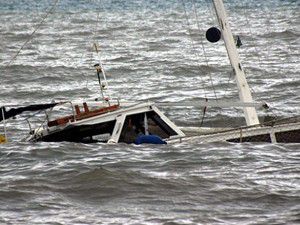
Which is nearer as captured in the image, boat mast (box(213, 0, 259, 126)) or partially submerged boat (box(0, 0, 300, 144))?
partially submerged boat (box(0, 0, 300, 144))

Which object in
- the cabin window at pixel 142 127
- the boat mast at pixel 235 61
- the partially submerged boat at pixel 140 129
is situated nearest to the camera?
the partially submerged boat at pixel 140 129

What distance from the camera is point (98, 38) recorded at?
67562 mm

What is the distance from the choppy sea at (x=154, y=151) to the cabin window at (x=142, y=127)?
1.74 feet

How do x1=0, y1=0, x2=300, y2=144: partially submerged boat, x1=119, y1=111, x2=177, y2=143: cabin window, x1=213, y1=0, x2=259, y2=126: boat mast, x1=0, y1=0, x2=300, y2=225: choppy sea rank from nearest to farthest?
x1=0, y1=0, x2=300, y2=225: choppy sea
x1=0, y1=0, x2=300, y2=144: partially submerged boat
x1=119, y1=111, x2=177, y2=143: cabin window
x1=213, y1=0, x2=259, y2=126: boat mast

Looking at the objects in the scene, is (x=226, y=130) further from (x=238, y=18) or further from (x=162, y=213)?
(x=238, y=18)

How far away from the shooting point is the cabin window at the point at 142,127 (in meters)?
24.3

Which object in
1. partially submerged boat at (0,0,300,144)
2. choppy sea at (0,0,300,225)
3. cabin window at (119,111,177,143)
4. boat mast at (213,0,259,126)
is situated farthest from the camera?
boat mast at (213,0,259,126)

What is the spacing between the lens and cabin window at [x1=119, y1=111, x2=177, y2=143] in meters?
24.3

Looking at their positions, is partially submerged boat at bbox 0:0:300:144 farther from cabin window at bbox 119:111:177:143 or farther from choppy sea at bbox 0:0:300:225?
choppy sea at bbox 0:0:300:225

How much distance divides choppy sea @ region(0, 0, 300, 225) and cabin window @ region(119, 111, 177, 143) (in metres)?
0.53

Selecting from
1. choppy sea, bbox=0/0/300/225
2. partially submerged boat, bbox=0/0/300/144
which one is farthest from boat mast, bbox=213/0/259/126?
choppy sea, bbox=0/0/300/225

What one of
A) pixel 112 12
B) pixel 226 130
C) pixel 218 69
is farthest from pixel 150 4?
pixel 226 130

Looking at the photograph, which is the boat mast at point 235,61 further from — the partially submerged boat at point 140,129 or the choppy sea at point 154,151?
the choppy sea at point 154,151

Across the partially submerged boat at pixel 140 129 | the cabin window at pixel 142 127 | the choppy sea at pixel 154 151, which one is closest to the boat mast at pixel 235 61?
the partially submerged boat at pixel 140 129
